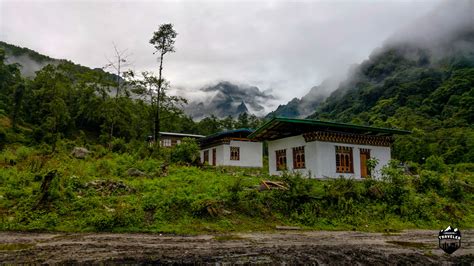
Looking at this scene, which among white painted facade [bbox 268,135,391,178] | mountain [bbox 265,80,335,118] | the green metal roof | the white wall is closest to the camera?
the green metal roof

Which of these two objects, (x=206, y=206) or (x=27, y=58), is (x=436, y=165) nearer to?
(x=206, y=206)

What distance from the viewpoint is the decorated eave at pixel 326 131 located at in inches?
800

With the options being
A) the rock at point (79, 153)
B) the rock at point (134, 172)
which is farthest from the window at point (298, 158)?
the rock at point (79, 153)

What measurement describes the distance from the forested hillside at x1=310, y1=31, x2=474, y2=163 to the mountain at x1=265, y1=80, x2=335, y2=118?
24662mm

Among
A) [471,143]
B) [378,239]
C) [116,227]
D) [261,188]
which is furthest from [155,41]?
[471,143]

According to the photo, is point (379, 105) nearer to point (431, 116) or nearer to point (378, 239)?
point (431, 116)

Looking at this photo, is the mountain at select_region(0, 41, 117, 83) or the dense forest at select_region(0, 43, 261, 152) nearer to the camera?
the dense forest at select_region(0, 43, 261, 152)

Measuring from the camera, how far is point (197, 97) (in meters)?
149

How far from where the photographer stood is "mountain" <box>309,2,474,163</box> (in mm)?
46375

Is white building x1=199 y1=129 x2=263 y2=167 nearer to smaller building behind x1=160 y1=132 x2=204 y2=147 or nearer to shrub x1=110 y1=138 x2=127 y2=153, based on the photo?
shrub x1=110 y1=138 x2=127 y2=153

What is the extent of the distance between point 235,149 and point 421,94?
54.6m

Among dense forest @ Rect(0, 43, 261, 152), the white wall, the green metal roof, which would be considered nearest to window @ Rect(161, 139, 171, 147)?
dense forest @ Rect(0, 43, 261, 152)

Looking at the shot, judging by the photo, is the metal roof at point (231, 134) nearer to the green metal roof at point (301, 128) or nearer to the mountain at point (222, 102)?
the green metal roof at point (301, 128)

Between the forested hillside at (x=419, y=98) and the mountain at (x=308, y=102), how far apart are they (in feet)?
80.9
